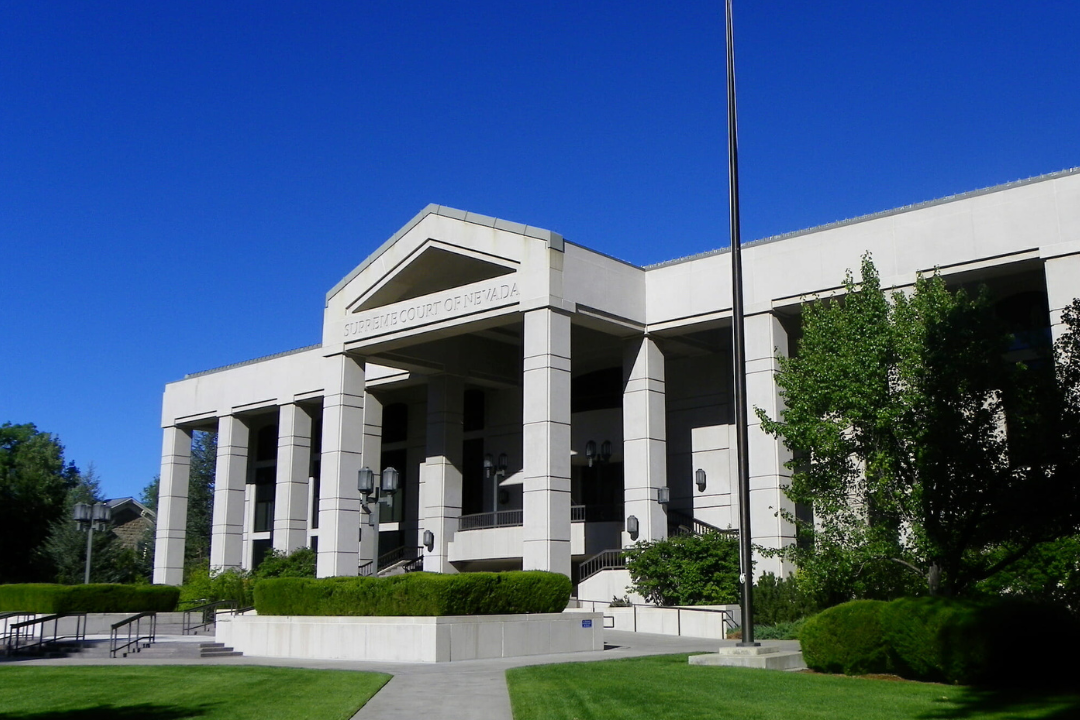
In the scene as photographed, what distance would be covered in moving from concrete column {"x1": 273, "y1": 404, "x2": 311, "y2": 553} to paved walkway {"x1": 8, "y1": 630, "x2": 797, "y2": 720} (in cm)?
1988

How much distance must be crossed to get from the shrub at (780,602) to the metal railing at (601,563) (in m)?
5.50

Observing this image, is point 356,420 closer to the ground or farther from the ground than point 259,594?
farther from the ground

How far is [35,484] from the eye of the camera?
60906 mm

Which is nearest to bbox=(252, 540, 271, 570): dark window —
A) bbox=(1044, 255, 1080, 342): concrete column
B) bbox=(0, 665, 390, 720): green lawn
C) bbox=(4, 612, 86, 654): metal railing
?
bbox=(4, 612, 86, 654): metal railing

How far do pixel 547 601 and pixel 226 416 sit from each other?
29619mm

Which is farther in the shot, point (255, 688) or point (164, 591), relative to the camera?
point (164, 591)

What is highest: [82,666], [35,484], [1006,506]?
[35,484]

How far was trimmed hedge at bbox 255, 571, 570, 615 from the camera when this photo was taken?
71.1 feet

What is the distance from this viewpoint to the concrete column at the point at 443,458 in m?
41.1

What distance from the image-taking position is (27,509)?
2382 inches

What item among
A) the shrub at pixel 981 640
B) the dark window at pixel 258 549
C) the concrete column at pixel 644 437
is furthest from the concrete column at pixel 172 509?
the shrub at pixel 981 640

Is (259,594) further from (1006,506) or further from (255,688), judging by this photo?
(1006,506)

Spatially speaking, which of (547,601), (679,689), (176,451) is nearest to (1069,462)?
(679,689)

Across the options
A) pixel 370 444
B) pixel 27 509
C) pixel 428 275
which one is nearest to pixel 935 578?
pixel 428 275
